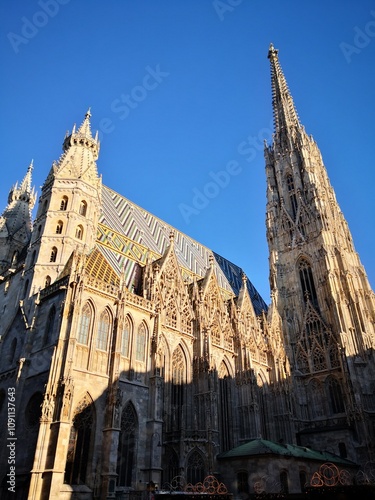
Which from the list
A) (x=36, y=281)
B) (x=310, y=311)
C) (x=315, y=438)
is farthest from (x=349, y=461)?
(x=36, y=281)

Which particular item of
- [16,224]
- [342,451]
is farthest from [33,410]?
[342,451]

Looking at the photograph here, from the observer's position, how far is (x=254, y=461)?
26.5m

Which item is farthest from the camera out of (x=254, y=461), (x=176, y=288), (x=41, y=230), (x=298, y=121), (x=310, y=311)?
(x=298, y=121)

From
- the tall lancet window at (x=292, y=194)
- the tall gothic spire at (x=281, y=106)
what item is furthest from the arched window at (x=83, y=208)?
the tall gothic spire at (x=281, y=106)

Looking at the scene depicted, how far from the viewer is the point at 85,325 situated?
967 inches

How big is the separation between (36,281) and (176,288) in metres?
10.8

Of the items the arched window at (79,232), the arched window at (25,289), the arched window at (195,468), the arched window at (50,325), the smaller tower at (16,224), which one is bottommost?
the arched window at (195,468)

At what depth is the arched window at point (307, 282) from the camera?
46.7 metres

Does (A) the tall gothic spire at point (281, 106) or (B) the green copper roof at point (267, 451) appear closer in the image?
(B) the green copper roof at point (267, 451)

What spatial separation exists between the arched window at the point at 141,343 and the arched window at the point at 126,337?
2.56ft

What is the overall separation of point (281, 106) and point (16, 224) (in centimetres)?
4355

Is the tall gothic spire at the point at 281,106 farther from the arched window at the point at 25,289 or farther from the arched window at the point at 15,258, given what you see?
the arched window at the point at 25,289

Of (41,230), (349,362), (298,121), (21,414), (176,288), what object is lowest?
(21,414)

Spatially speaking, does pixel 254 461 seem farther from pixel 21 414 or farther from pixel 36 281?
pixel 36 281
